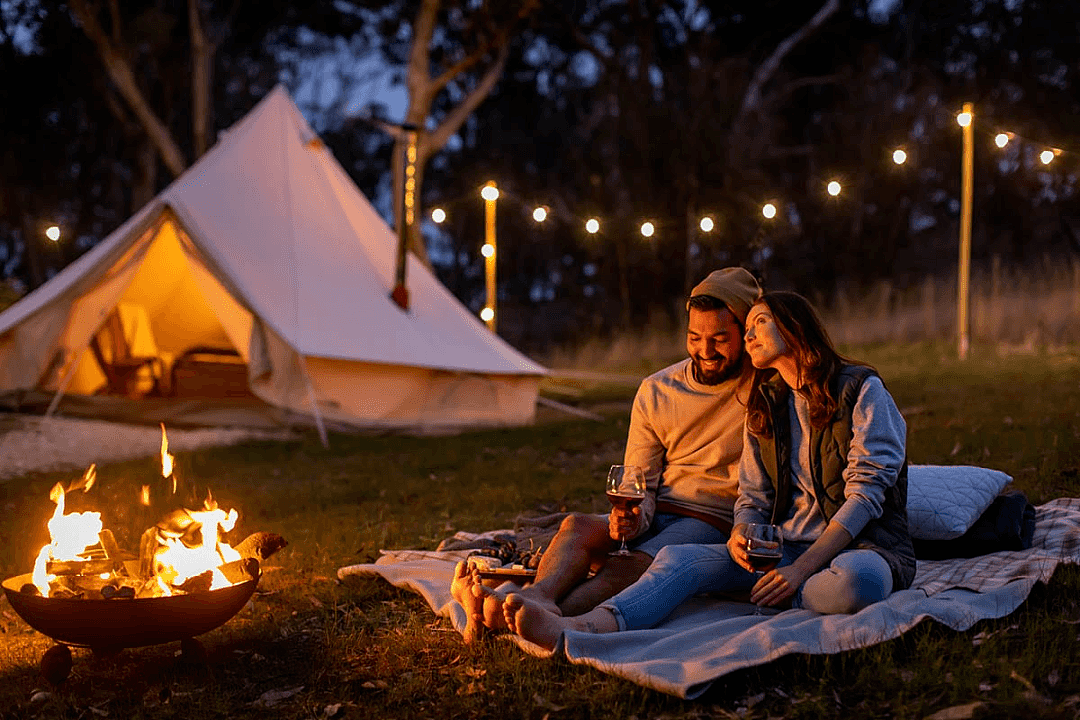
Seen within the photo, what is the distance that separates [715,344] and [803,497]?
0.50 meters

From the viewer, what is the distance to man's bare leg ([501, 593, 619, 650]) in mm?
2711

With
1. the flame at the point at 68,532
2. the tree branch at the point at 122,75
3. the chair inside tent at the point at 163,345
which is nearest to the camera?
the flame at the point at 68,532

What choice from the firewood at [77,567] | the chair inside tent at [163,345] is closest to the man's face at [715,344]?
the firewood at [77,567]

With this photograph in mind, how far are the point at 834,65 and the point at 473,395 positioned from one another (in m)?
12.9

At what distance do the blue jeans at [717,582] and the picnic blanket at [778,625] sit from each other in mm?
44

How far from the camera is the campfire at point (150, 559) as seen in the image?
2854mm

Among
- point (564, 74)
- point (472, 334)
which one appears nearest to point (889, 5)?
point (564, 74)

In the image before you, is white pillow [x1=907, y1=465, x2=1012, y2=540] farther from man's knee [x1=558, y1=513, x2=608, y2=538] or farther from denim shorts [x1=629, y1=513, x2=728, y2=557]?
man's knee [x1=558, y1=513, x2=608, y2=538]

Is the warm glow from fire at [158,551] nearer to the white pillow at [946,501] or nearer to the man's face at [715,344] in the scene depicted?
the man's face at [715,344]

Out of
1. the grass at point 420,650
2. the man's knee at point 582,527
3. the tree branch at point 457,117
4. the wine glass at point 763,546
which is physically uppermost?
the tree branch at point 457,117

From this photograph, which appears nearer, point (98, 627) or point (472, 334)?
point (98, 627)

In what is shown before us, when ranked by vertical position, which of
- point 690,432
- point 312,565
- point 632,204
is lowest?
point 312,565

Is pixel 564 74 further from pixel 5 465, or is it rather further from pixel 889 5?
pixel 5 465

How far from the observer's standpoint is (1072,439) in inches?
215
